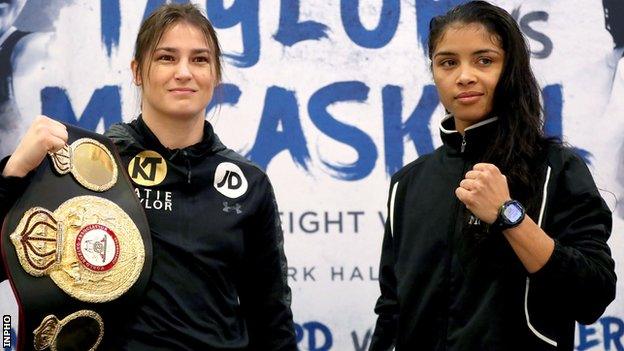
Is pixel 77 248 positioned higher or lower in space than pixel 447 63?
lower

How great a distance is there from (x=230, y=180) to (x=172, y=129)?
0.19 meters

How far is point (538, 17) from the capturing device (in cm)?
380

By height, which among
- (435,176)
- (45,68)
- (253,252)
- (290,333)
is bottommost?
(290,333)

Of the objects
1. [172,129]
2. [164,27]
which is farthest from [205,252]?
[164,27]

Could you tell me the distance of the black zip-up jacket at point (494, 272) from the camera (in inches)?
91.4

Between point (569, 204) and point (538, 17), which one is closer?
point (569, 204)

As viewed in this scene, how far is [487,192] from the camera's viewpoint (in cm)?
228

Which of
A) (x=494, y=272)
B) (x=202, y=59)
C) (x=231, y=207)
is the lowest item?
(x=494, y=272)

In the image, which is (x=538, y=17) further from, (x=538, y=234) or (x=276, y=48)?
(x=538, y=234)

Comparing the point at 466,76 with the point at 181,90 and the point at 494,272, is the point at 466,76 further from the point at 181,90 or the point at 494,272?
the point at 181,90

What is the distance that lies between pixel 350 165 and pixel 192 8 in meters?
1.19

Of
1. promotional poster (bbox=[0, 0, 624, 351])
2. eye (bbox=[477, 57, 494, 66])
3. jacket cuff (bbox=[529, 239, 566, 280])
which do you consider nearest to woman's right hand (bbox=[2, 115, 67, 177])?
eye (bbox=[477, 57, 494, 66])

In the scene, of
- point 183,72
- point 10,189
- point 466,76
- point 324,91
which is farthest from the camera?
point 324,91

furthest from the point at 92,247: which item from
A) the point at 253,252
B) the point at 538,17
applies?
the point at 538,17
